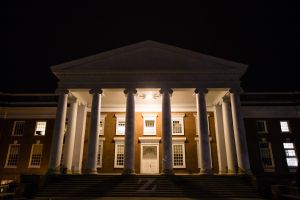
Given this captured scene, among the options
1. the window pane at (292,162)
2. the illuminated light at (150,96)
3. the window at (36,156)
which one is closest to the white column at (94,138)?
the illuminated light at (150,96)

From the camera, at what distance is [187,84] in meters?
28.5

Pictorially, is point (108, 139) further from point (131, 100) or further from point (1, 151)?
point (1, 151)

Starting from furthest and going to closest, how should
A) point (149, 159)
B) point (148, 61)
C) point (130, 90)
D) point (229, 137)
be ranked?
point (149, 159), point (229, 137), point (148, 61), point (130, 90)

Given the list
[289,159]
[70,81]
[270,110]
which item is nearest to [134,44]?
[70,81]

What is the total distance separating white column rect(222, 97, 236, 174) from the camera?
2938cm

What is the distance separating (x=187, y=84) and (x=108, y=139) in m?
13.7

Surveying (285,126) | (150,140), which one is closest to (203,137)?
(150,140)

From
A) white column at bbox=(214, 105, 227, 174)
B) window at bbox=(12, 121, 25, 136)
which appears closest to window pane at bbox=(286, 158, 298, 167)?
white column at bbox=(214, 105, 227, 174)

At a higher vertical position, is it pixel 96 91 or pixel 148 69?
pixel 148 69

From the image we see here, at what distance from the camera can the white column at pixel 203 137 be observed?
25.5 m

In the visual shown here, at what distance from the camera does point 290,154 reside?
3359 cm

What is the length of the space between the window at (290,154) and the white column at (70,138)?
91.5 feet

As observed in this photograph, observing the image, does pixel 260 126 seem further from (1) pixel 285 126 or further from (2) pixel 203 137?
(2) pixel 203 137

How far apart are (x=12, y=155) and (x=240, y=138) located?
29810mm
